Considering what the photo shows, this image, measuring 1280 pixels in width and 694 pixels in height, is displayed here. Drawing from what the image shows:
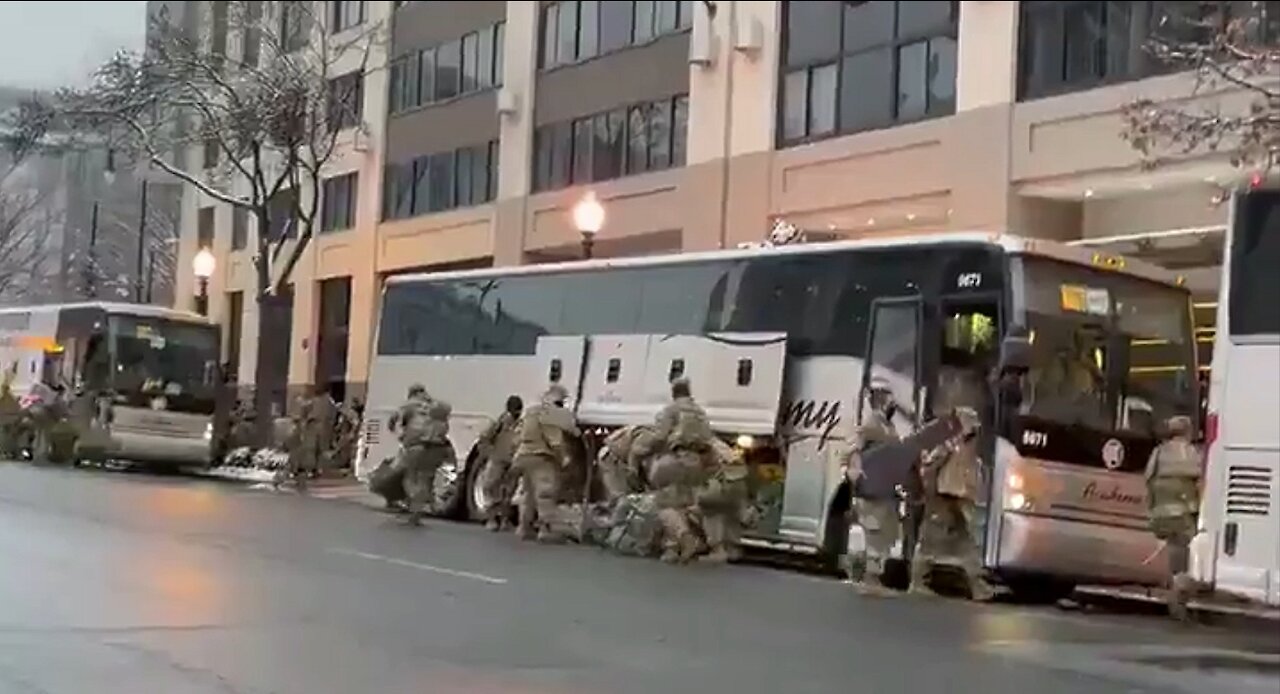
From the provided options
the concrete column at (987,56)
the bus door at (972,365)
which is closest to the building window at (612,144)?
the concrete column at (987,56)

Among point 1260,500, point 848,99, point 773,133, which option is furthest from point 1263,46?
point 773,133

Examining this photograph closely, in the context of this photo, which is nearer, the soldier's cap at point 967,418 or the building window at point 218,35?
the soldier's cap at point 967,418

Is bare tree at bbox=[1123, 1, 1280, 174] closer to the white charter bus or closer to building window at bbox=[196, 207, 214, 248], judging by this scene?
the white charter bus

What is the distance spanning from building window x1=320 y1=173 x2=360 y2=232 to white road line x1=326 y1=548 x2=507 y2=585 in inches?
850

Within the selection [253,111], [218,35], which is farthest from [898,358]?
[218,35]

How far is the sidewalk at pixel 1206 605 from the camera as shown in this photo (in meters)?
16.8

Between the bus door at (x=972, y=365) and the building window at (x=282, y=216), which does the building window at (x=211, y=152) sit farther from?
the building window at (x=282, y=216)

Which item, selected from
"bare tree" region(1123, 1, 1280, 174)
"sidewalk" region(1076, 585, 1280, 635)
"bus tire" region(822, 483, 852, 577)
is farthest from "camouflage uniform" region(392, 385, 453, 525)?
"bare tree" region(1123, 1, 1280, 174)

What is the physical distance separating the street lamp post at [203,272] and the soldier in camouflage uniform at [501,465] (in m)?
7.79

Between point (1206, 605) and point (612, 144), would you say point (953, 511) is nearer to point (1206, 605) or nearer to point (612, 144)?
point (1206, 605)

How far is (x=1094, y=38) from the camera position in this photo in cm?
2667

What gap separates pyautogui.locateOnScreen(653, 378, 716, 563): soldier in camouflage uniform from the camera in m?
19.4

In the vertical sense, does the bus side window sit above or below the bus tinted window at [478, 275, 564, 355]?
below

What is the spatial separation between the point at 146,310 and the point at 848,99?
11818 millimetres
